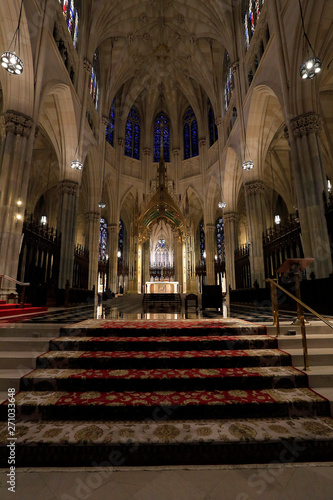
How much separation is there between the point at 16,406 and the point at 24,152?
26.3 feet

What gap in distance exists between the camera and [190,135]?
23.5 m

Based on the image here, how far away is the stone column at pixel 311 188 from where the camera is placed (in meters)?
7.19

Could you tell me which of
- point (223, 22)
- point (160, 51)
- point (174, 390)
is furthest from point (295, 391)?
point (160, 51)

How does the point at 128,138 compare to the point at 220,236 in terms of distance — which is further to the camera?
the point at 220,236

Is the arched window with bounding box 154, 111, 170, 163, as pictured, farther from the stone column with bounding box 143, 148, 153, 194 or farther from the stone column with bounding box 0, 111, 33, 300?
the stone column with bounding box 0, 111, 33, 300

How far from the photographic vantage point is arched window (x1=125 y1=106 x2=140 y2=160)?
76.2ft

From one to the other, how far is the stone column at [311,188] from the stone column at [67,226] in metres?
10.1

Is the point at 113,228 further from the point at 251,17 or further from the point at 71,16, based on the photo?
the point at 251,17

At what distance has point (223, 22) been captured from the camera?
1484 centimetres

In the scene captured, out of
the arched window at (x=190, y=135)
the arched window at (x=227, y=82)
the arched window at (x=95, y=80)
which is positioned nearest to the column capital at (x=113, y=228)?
the arched window at (x=95, y=80)

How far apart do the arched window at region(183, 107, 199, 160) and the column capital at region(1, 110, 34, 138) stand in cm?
1718

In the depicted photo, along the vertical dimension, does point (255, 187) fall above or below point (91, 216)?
above

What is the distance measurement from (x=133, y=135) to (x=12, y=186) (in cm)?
1866

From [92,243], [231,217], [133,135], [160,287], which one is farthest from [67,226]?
[133,135]
